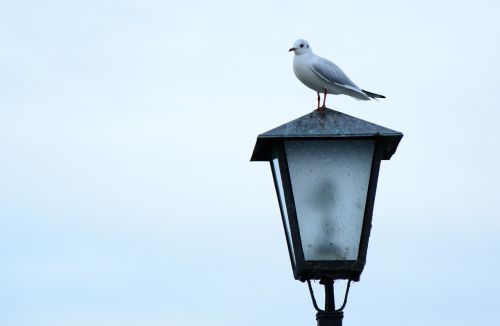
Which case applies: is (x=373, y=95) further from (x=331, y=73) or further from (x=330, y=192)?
(x=330, y=192)

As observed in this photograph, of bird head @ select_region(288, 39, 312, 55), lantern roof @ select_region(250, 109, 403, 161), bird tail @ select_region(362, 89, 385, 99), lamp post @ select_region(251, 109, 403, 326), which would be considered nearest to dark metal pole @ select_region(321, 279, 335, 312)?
lamp post @ select_region(251, 109, 403, 326)

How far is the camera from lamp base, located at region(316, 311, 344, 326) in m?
5.89

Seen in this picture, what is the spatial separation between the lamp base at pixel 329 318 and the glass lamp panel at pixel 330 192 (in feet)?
1.21

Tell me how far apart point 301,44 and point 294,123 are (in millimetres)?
2758

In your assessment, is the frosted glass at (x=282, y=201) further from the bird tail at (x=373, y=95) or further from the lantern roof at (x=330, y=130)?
the bird tail at (x=373, y=95)

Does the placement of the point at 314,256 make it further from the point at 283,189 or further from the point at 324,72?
the point at 324,72

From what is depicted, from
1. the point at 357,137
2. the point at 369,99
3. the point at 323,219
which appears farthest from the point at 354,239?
the point at 369,99

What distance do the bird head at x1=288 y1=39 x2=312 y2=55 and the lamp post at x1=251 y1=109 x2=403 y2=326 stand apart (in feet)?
8.51

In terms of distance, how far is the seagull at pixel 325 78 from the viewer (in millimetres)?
7812

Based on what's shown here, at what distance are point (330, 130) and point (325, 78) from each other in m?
1.98

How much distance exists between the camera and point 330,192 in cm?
593

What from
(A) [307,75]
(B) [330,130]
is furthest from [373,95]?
(B) [330,130]

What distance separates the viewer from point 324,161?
597cm

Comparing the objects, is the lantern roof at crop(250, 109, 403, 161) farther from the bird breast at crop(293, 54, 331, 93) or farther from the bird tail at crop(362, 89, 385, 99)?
the bird breast at crop(293, 54, 331, 93)
